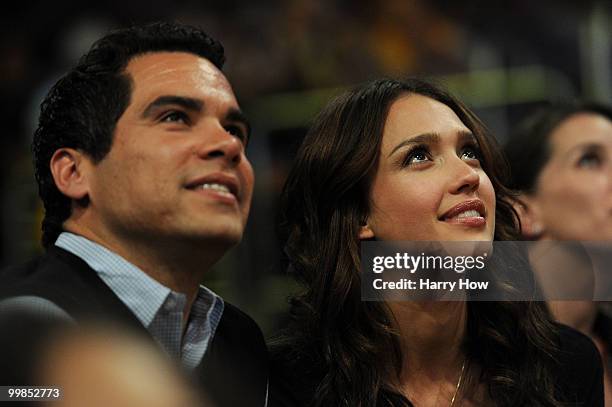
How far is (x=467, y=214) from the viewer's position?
102cm

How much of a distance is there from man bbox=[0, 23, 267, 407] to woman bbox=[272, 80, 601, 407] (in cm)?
9

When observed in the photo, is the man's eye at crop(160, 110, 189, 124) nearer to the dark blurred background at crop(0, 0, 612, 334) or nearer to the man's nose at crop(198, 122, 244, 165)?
the man's nose at crop(198, 122, 244, 165)

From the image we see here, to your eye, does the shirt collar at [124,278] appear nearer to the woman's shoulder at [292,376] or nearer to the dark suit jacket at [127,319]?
the dark suit jacket at [127,319]

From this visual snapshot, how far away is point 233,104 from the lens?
3.51 ft

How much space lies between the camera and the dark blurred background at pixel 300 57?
2.10 metres

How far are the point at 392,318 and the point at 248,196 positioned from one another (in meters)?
0.25

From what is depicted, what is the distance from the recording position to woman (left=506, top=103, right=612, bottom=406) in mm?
1335

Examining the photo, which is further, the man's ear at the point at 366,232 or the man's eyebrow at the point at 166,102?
the man's ear at the point at 366,232

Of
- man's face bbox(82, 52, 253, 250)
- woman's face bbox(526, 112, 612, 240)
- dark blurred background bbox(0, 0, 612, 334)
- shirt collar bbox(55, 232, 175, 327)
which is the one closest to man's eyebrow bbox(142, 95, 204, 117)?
man's face bbox(82, 52, 253, 250)

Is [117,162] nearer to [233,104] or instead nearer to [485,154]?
[233,104]

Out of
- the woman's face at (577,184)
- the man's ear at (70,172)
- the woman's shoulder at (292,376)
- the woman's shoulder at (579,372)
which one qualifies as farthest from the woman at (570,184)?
the man's ear at (70,172)

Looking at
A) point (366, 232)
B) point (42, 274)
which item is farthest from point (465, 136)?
point (42, 274)

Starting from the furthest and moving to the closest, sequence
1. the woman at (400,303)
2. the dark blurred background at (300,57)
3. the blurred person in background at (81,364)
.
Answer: the dark blurred background at (300,57)
the woman at (400,303)
the blurred person in background at (81,364)

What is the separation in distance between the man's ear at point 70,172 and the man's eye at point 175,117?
0.36 feet
